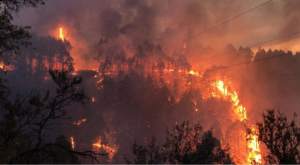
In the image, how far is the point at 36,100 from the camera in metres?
10.1

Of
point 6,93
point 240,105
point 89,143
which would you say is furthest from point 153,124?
point 6,93

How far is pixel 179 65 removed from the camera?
7776 inches

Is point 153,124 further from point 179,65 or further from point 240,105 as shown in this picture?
point 240,105

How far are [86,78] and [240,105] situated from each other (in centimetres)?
14606

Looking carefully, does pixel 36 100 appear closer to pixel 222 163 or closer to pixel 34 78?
pixel 222 163

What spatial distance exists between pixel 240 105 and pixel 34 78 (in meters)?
178

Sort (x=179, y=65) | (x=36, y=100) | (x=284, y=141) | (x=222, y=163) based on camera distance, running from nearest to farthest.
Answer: (x=36, y=100) < (x=284, y=141) < (x=222, y=163) < (x=179, y=65)

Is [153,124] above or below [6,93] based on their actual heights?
below

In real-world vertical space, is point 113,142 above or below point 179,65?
below

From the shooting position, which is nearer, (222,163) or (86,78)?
(222,163)

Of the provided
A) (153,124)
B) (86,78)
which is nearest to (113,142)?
(153,124)

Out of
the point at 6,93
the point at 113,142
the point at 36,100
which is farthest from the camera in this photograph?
the point at 113,142

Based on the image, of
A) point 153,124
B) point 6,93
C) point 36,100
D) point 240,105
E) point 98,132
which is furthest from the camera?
point 240,105

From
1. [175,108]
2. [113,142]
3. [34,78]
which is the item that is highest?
[34,78]
